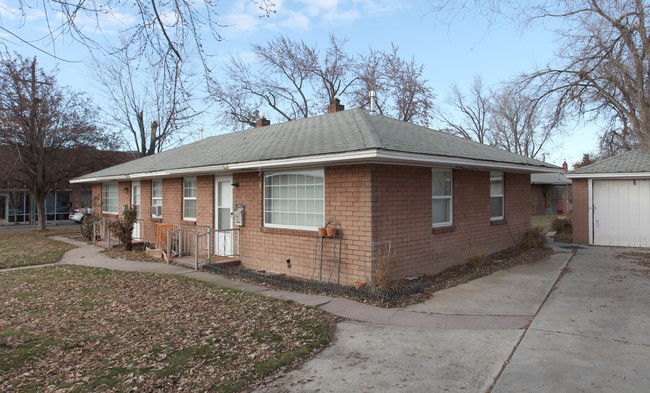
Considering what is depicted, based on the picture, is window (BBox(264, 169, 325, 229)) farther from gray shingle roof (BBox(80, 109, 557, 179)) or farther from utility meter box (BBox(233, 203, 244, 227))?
utility meter box (BBox(233, 203, 244, 227))

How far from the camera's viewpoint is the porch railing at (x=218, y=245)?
33.9 ft

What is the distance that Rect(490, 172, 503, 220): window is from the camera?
37.8 feet

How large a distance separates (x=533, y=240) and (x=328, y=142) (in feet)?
25.1

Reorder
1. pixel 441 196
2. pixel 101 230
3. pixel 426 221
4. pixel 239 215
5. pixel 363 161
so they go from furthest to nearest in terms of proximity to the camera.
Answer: pixel 101 230 < pixel 239 215 < pixel 441 196 < pixel 426 221 < pixel 363 161

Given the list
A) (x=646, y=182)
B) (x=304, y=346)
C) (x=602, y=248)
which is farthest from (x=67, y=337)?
(x=646, y=182)

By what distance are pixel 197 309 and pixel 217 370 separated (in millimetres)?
2421

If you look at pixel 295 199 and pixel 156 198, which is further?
pixel 156 198

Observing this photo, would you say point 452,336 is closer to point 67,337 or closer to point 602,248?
point 67,337

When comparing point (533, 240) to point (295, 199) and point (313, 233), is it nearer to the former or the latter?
point (313, 233)

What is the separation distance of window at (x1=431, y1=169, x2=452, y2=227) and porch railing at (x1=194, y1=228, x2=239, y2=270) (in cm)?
500

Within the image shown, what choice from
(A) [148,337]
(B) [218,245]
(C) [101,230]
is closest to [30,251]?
(C) [101,230]

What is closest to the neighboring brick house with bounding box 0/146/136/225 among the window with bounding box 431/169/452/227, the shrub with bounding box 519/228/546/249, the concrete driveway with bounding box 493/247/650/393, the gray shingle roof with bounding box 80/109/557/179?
the gray shingle roof with bounding box 80/109/557/179

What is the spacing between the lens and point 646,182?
39.9 feet

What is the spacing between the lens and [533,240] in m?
12.1
